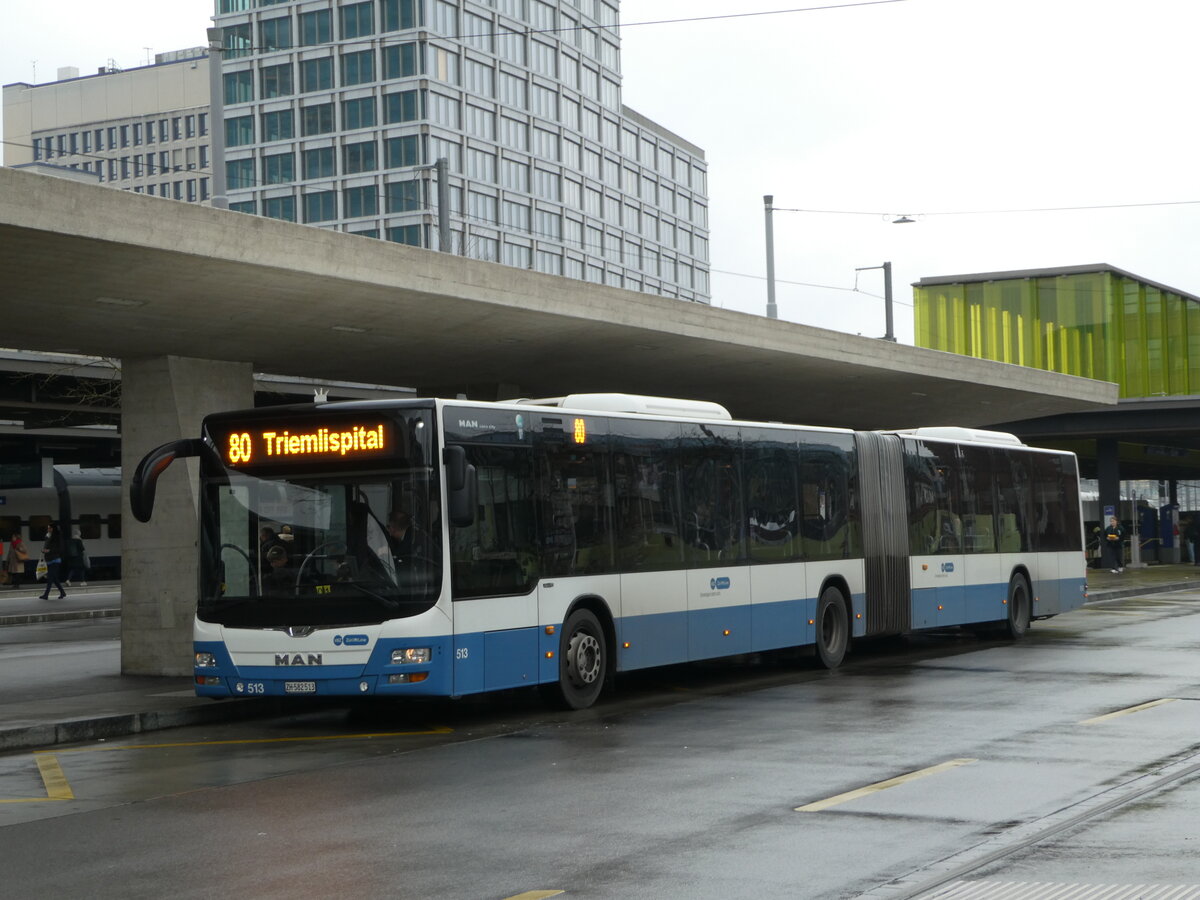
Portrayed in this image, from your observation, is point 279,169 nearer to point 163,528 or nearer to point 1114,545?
point 1114,545

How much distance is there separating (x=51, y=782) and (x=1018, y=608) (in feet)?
54.6

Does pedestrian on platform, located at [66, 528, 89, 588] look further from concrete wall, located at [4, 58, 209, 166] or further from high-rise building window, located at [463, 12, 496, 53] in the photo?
concrete wall, located at [4, 58, 209, 166]

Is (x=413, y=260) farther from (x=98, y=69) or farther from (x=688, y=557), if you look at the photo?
(x=98, y=69)

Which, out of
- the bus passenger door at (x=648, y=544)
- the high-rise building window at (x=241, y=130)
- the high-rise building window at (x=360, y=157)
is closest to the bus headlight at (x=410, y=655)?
the bus passenger door at (x=648, y=544)

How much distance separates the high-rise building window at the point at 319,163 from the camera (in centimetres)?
9638

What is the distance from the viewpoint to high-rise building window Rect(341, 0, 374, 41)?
9344cm

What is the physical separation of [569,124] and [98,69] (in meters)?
45.2

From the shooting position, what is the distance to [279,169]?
9756cm

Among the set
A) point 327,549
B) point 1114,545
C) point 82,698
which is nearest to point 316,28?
point 1114,545

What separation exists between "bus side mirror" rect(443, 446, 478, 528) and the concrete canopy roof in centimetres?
276

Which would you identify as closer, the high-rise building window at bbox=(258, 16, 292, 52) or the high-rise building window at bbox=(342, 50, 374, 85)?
the high-rise building window at bbox=(342, 50, 374, 85)

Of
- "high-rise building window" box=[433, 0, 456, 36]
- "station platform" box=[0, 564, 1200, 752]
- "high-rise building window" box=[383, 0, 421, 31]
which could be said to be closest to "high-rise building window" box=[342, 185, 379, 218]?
"high-rise building window" box=[383, 0, 421, 31]

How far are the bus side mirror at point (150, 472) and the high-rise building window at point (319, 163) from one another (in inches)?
3310

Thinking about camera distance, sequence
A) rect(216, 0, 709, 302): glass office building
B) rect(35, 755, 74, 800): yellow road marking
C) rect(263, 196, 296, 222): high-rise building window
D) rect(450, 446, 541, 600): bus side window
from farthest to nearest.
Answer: rect(263, 196, 296, 222): high-rise building window, rect(216, 0, 709, 302): glass office building, rect(450, 446, 541, 600): bus side window, rect(35, 755, 74, 800): yellow road marking
